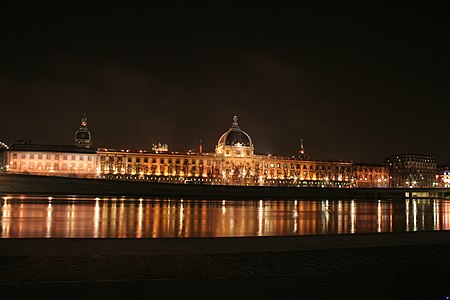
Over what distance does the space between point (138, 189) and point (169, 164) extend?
263 feet

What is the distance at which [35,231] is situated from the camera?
73.4 feet

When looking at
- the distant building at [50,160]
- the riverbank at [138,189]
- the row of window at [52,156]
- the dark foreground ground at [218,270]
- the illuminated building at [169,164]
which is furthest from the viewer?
the illuminated building at [169,164]

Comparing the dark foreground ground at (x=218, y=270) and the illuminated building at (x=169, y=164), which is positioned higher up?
the illuminated building at (x=169, y=164)

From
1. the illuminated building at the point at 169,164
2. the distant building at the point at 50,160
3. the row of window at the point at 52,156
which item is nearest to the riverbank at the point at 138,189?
the illuminated building at the point at 169,164

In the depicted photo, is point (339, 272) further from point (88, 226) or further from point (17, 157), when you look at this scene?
point (17, 157)

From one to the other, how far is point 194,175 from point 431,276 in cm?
17151

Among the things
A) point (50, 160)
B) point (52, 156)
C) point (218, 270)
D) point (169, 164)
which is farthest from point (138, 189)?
point (218, 270)

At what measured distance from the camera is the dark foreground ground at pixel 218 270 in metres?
9.59

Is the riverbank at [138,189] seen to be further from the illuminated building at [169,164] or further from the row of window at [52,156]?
the row of window at [52,156]

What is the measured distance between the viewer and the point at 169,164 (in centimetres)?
18238

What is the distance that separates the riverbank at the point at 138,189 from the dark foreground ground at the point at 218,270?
81414 millimetres

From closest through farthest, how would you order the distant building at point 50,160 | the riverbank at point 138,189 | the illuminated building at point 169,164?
the riverbank at point 138,189, the distant building at point 50,160, the illuminated building at point 169,164

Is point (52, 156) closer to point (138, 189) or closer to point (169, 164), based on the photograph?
point (169, 164)

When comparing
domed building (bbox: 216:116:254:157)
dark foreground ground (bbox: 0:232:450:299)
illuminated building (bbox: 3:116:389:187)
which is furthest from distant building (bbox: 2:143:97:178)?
dark foreground ground (bbox: 0:232:450:299)
